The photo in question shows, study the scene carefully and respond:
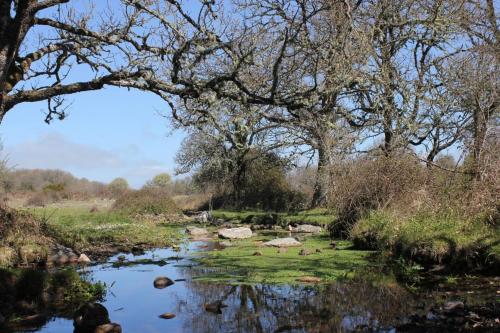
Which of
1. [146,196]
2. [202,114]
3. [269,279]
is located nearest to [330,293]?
[269,279]

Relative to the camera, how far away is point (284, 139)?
30.5m

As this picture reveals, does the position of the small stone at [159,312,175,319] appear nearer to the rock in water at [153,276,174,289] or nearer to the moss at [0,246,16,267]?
the rock in water at [153,276,174,289]

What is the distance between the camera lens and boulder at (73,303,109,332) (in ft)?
26.4

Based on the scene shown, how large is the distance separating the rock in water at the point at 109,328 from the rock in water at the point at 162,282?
3.39 m

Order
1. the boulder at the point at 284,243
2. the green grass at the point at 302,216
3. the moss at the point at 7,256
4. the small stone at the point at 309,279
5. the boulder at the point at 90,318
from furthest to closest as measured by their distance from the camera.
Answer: the green grass at the point at 302,216
the boulder at the point at 284,243
the moss at the point at 7,256
the small stone at the point at 309,279
the boulder at the point at 90,318

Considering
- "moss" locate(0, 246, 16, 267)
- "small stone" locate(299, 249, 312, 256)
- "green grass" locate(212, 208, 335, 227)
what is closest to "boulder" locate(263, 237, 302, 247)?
"small stone" locate(299, 249, 312, 256)

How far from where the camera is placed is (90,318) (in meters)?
8.14

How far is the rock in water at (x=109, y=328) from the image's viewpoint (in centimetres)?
780

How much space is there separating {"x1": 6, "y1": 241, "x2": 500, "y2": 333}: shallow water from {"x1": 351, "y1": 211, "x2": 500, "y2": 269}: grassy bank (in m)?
1.88

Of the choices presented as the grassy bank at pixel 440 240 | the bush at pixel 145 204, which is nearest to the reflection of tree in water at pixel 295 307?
the grassy bank at pixel 440 240

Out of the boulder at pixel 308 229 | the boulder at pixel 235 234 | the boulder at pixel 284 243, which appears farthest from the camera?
the boulder at pixel 308 229

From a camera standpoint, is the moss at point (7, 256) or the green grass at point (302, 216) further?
the green grass at point (302, 216)

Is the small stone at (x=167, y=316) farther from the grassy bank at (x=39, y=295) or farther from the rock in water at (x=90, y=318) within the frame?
the grassy bank at (x=39, y=295)

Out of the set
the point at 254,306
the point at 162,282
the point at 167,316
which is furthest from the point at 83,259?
the point at 254,306
